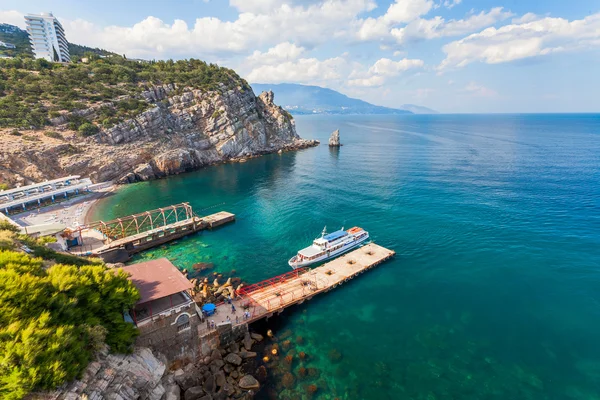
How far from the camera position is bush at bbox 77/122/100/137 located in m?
92.1

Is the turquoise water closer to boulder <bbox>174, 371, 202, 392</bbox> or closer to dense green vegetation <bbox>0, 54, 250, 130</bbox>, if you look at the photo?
boulder <bbox>174, 371, 202, 392</bbox>

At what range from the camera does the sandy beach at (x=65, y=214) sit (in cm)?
6172

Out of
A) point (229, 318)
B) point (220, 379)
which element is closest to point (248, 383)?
point (220, 379)

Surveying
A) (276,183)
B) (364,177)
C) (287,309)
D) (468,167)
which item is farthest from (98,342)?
(468,167)

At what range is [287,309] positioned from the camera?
39469mm

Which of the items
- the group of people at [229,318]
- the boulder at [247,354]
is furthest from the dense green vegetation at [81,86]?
the boulder at [247,354]

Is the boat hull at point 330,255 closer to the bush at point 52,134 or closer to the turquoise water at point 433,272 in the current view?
the turquoise water at point 433,272

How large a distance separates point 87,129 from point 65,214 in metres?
39.4

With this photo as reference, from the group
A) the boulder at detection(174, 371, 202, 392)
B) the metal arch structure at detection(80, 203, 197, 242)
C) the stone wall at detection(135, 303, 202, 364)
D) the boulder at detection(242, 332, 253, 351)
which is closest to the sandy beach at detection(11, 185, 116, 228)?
the metal arch structure at detection(80, 203, 197, 242)

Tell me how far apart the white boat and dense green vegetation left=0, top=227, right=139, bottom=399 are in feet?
89.0

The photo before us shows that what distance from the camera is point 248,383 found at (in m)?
28.0

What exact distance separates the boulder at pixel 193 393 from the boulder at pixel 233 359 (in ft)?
13.7

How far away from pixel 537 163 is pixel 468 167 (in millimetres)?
26561

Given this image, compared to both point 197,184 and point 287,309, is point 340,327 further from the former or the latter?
point 197,184
